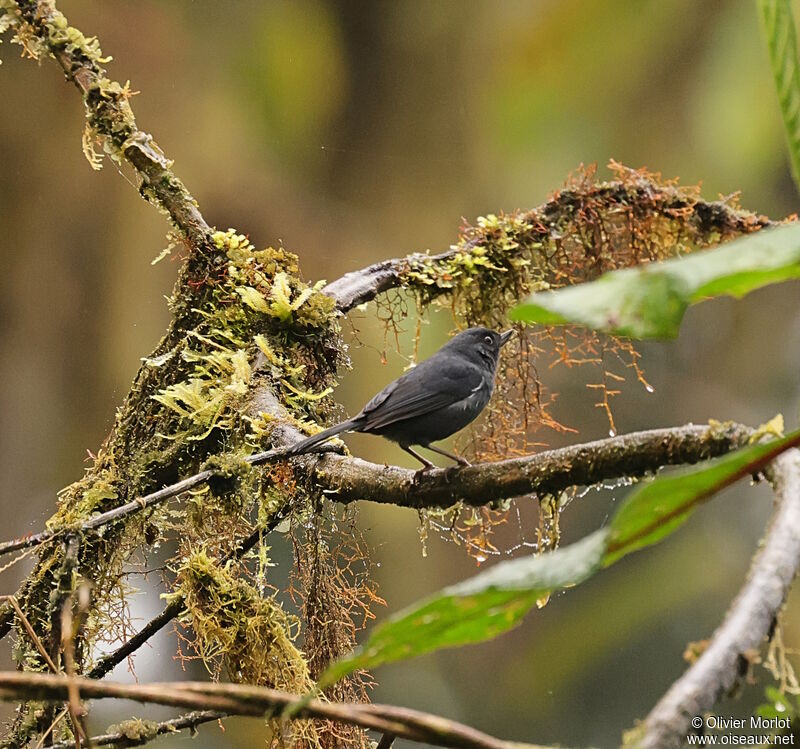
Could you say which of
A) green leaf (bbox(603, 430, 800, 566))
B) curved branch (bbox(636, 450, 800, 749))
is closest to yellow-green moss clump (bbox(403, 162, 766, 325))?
curved branch (bbox(636, 450, 800, 749))

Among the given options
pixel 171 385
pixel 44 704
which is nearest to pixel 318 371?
pixel 171 385

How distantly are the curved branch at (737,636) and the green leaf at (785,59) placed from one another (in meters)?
0.29

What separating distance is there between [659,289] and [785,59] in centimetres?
24

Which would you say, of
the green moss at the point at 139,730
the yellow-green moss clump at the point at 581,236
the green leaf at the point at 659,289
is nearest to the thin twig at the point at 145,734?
the green moss at the point at 139,730

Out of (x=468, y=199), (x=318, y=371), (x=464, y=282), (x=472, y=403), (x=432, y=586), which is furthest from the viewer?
(x=468, y=199)

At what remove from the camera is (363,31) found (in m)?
3.71

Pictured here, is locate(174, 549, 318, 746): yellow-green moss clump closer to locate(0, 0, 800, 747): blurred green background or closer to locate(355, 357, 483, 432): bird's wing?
locate(355, 357, 483, 432): bird's wing

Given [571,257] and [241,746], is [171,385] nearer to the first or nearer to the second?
[571,257]

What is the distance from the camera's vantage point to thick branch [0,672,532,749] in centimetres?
52

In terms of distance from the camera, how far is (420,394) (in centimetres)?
179

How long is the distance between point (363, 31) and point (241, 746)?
3028 mm

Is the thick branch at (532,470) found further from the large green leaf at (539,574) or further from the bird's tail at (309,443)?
the large green leaf at (539,574)

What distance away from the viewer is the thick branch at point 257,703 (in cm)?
52

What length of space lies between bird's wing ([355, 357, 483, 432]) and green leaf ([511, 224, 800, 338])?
1.29m
